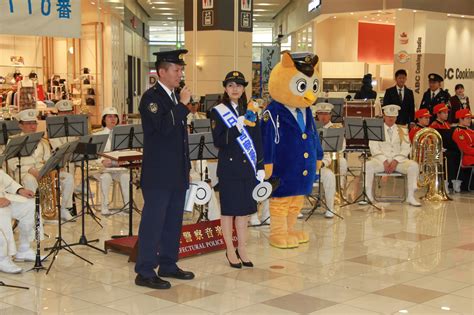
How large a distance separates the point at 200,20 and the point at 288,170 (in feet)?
39.4

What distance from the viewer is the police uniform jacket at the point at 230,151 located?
662 cm

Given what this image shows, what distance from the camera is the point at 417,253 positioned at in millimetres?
7746

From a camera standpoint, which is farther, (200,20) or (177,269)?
(200,20)

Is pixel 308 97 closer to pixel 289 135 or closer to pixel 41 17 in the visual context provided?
pixel 289 135

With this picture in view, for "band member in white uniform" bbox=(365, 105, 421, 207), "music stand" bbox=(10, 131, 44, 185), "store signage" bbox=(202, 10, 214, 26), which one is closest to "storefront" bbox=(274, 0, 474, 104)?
"store signage" bbox=(202, 10, 214, 26)

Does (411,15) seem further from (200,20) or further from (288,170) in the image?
(288,170)

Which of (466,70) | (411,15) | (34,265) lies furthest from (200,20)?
(34,265)

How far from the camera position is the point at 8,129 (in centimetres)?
934

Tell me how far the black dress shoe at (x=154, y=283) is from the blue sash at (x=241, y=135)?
138 centimetres

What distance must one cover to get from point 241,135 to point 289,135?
1230 millimetres

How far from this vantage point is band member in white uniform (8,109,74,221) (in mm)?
8673

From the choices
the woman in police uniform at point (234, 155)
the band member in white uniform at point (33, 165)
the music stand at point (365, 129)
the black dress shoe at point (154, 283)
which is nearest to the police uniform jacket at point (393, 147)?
the music stand at point (365, 129)

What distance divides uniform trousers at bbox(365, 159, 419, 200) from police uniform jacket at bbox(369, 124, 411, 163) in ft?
0.42

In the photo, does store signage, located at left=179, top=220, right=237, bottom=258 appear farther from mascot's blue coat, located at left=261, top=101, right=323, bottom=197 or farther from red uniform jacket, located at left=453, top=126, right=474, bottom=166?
red uniform jacket, located at left=453, top=126, right=474, bottom=166
